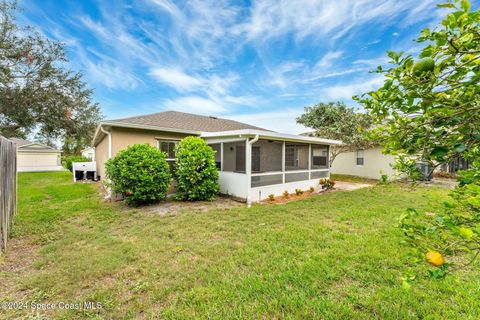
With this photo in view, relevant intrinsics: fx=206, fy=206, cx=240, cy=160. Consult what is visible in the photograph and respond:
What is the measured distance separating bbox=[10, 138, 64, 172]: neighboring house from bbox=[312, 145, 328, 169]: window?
28552mm

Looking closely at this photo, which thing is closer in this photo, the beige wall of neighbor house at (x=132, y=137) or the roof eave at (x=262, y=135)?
the roof eave at (x=262, y=135)

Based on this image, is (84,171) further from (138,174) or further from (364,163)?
(364,163)

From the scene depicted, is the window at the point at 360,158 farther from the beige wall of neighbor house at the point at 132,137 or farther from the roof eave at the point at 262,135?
the beige wall of neighbor house at the point at 132,137

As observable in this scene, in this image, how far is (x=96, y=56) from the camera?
10.7 metres

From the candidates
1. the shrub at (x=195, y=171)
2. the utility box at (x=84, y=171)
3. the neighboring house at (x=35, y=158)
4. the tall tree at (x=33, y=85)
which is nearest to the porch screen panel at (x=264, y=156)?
the shrub at (x=195, y=171)

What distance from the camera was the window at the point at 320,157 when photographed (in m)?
10.9

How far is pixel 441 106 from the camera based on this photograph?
992 millimetres

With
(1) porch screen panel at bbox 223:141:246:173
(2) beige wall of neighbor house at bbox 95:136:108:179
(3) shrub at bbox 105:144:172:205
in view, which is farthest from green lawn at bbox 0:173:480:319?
(2) beige wall of neighbor house at bbox 95:136:108:179

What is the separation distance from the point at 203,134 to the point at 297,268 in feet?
23.4

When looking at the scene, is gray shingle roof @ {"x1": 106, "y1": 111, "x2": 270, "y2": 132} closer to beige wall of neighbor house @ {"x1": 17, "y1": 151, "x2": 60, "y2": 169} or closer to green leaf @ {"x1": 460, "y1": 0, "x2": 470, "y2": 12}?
green leaf @ {"x1": 460, "y1": 0, "x2": 470, "y2": 12}

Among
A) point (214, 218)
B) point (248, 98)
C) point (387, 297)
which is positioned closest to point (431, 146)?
point (387, 297)

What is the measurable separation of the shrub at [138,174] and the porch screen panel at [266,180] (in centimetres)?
315

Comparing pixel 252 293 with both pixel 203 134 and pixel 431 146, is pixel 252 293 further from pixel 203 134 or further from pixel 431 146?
pixel 203 134

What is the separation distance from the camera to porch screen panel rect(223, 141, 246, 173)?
9055 millimetres
